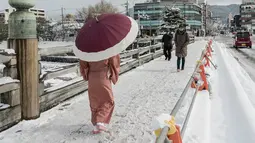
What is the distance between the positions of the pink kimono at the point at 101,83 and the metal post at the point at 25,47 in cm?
104

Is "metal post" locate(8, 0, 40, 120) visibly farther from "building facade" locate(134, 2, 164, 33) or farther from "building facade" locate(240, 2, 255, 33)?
"building facade" locate(240, 2, 255, 33)

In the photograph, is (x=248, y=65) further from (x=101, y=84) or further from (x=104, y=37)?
(x=104, y=37)

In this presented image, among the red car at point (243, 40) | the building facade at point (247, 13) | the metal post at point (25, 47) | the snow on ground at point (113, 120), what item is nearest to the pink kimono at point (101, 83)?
the snow on ground at point (113, 120)

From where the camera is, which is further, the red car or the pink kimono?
the red car

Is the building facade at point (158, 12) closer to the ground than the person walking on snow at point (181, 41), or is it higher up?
higher up

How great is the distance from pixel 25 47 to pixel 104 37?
1.47 meters

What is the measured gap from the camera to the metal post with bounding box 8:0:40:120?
458 centimetres

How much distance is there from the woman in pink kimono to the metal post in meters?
1.03

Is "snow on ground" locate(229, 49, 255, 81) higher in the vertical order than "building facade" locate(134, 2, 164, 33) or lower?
lower

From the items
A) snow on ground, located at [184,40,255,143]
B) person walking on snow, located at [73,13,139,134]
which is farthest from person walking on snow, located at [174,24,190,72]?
person walking on snow, located at [73,13,139,134]

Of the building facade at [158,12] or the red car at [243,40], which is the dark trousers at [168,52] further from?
the building facade at [158,12]

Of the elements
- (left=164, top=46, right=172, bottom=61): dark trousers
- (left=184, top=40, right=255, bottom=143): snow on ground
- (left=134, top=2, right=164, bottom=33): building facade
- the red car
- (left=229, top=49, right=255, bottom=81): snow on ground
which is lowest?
(left=184, top=40, right=255, bottom=143): snow on ground

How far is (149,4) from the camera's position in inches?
4766

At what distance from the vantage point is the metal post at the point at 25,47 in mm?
4578
